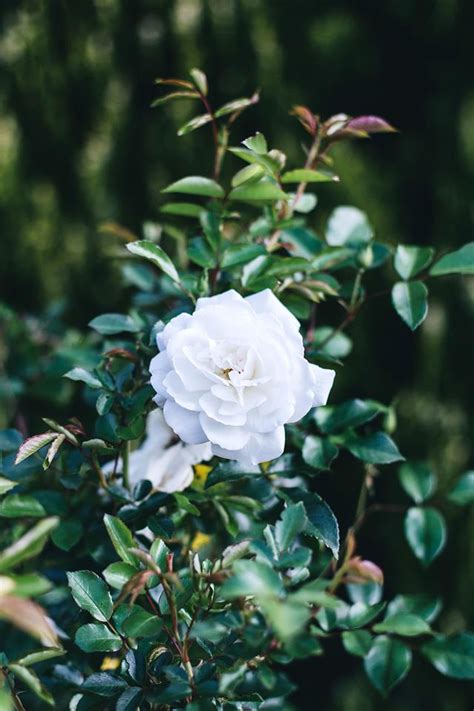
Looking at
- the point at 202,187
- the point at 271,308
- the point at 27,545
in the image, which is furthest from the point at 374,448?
the point at 27,545

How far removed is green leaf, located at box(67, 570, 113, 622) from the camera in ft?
2.53

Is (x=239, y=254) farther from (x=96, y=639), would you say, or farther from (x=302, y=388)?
(x=96, y=639)

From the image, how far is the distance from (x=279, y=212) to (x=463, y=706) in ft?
4.93

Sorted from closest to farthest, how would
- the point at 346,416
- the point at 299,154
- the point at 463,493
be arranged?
the point at 346,416 < the point at 463,493 < the point at 299,154

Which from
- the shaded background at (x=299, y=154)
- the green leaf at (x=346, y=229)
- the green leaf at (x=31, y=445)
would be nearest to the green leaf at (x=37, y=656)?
the green leaf at (x=31, y=445)

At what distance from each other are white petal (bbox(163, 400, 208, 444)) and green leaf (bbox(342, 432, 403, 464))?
0.89 ft

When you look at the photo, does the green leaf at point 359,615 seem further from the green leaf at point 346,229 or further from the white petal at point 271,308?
the green leaf at point 346,229

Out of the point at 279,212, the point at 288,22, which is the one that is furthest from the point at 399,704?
the point at 288,22

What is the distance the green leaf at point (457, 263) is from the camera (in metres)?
0.91

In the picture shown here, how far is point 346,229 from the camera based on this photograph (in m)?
1.10

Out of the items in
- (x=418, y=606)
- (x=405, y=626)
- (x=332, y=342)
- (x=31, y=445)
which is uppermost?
(x=31, y=445)

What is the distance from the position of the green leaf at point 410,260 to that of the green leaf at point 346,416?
6.7 inches

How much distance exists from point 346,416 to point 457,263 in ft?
0.76

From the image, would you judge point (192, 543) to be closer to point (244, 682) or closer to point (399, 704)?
point (244, 682)
